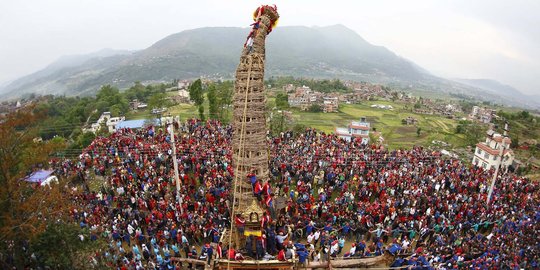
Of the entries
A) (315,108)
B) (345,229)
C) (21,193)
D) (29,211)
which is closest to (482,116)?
(315,108)

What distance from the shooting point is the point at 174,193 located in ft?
80.1

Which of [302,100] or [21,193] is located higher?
[21,193]

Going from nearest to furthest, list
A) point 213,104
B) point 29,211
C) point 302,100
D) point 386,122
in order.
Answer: point 29,211 → point 213,104 → point 386,122 → point 302,100

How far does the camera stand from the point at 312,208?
892 inches

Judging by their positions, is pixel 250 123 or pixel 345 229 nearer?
pixel 250 123

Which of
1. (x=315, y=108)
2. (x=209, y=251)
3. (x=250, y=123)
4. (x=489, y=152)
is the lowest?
(x=315, y=108)

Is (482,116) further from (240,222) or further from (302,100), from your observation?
(240,222)

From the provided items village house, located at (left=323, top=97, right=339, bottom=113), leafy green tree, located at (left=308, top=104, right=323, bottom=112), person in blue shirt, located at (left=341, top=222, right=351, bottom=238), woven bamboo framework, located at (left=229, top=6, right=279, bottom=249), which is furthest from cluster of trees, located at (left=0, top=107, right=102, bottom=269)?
village house, located at (left=323, top=97, right=339, bottom=113)

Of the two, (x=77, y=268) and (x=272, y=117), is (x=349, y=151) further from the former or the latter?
(x=272, y=117)

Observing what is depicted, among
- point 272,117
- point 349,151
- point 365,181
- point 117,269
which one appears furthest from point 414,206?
point 272,117

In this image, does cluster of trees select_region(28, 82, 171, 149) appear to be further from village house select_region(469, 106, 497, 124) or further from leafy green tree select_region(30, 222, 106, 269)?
village house select_region(469, 106, 497, 124)

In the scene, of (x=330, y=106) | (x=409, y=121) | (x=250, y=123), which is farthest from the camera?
(x=330, y=106)

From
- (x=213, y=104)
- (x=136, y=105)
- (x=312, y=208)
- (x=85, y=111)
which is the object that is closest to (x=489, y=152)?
(x=312, y=208)

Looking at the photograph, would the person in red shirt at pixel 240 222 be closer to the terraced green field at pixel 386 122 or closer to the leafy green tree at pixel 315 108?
the terraced green field at pixel 386 122
